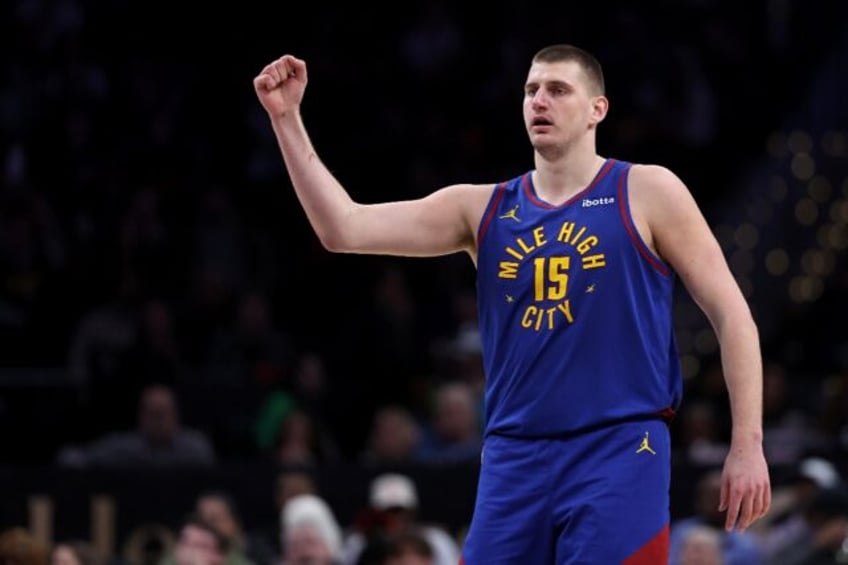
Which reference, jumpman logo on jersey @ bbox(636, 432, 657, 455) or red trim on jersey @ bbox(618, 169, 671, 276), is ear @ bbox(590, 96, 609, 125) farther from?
jumpman logo on jersey @ bbox(636, 432, 657, 455)

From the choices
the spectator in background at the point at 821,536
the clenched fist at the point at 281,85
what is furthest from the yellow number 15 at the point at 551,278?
the spectator in background at the point at 821,536

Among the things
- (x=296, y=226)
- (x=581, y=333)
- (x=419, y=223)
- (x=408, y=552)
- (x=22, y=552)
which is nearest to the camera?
(x=581, y=333)

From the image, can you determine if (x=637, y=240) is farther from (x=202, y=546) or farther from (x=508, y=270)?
(x=202, y=546)

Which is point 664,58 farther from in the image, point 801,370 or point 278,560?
point 278,560

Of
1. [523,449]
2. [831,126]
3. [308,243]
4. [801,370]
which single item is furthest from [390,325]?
[523,449]

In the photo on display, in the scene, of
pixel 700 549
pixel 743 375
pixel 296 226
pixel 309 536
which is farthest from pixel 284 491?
pixel 743 375

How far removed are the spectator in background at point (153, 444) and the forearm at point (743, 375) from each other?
23.5ft

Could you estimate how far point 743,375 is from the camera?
547 cm

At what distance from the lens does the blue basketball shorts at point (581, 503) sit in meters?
5.37

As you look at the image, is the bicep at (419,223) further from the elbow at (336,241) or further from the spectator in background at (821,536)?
the spectator in background at (821,536)

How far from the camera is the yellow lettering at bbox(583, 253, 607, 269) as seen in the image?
5527mm

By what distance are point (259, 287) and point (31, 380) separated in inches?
109

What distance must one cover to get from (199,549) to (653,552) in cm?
454

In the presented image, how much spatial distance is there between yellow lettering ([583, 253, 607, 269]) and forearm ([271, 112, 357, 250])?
76 centimetres
